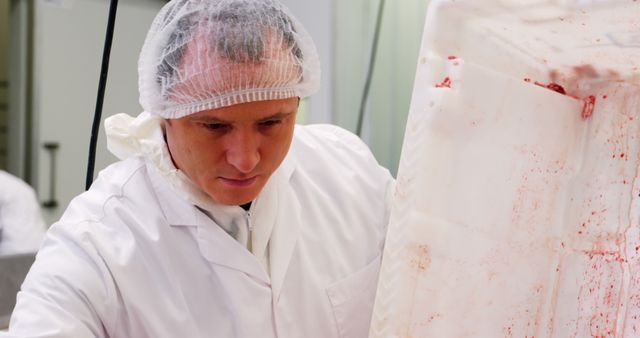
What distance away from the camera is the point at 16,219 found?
209 centimetres

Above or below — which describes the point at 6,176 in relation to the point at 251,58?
below

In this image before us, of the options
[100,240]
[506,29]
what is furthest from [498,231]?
[100,240]

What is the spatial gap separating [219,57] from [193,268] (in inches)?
11.5

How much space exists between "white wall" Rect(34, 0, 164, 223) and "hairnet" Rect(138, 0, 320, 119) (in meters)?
1.69

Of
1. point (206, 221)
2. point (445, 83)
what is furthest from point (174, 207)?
point (445, 83)

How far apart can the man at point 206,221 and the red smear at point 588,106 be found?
354 millimetres

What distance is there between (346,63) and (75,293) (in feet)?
4.97

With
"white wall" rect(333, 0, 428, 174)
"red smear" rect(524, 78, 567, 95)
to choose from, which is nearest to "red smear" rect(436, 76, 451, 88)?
"red smear" rect(524, 78, 567, 95)

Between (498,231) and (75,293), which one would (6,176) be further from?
(498,231)

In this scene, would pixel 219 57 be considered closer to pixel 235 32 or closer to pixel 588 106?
pixel 235 32

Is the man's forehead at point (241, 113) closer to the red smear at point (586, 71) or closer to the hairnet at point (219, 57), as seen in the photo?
the hairnet at point (219, 57)

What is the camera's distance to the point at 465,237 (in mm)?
Answer: 664

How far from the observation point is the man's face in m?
0.81

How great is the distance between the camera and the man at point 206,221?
2.66 ft
